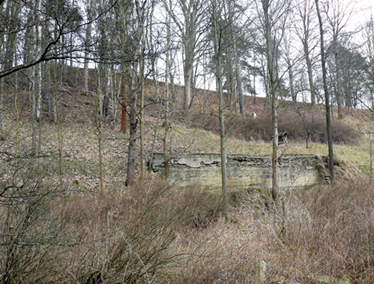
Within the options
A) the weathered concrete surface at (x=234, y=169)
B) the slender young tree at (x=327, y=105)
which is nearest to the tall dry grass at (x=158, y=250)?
the weathered concrete surface at (x=234, y=169)

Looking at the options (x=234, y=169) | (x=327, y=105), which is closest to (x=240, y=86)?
(x=327, y=105)

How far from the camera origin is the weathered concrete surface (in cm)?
1086

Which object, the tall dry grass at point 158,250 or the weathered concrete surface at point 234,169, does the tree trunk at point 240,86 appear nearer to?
the weathered concrete surface at point 234,169

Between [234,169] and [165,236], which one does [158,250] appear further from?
[234,169]

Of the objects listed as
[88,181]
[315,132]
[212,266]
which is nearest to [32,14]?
[212,266]

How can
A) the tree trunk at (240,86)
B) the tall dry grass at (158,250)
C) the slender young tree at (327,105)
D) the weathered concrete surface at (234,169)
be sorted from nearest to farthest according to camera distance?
the tall dry grass at (158,250)
the weathered concrete surface at (234,169)
the slender young tree at (327,105)
the tree trunk at (240,86)

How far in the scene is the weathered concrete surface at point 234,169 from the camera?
1086 cm

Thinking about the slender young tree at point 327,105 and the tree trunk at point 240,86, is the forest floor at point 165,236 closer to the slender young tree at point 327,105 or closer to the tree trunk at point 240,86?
the slender young tree at point 327,105

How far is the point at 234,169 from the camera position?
12047 mm

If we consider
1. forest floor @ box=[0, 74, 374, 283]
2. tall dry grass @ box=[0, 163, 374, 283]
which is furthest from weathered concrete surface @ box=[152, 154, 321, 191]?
tall dry grass @ box=[0, 163, 374, 283]

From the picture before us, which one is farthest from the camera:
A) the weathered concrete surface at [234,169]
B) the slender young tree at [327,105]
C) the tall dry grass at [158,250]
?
the slender young tree at [327,105]

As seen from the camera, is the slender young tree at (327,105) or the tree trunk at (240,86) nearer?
the slender young tree at (327,105)

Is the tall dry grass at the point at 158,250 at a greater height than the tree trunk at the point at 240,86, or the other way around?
the tree trunk at the point at 240,86

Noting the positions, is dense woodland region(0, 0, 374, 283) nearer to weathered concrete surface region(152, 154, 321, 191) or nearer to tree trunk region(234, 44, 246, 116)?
weathered concrete surface region(152, 154, 321, 191)
